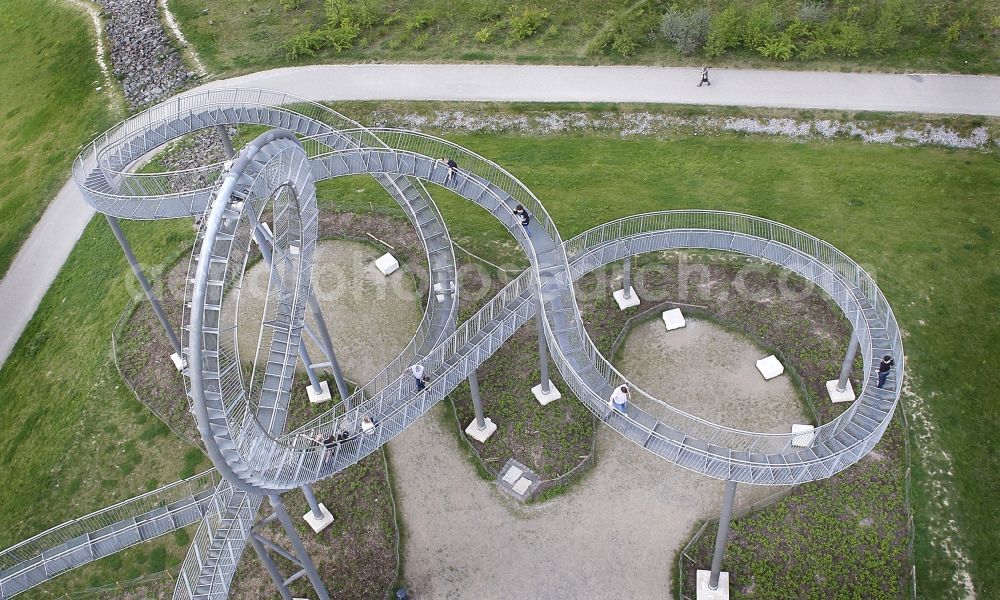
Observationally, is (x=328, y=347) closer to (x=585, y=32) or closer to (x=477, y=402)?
(x=477, y=402)

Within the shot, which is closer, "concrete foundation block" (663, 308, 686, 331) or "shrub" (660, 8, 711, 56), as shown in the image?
"concrete foundation block" (663, 308, 686, 331)

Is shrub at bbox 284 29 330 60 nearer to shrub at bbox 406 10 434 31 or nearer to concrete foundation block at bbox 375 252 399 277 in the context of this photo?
shrub at bbox 406 10 434 31

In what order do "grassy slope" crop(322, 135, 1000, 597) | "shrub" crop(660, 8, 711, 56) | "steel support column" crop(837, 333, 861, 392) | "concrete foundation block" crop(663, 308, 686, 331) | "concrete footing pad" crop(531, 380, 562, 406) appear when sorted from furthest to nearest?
"shrub" crop(660, 8, 711, 56) → "concrete foundation block" crop(663, 308, 686, 331) → "concrete footing pad" crop(531, 380, 562, 406) → "grassy slope" crop(322, 135, 1000, 597) → "steel support column" crop(837, 333, 861, 392)

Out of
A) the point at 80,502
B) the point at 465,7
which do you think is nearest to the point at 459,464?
the point at 80,502

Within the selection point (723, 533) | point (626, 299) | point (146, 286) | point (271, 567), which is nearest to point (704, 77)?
point (626, 299)

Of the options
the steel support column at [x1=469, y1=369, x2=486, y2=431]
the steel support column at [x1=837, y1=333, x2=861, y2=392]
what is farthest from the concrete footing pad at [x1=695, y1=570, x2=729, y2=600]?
the steel support column at [x1=469, y1=369, x2=486, y2=431]

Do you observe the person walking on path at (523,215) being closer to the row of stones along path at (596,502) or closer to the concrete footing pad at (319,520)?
the row of stones along path at (596,502)

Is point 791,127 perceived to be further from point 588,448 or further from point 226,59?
point 226,59
